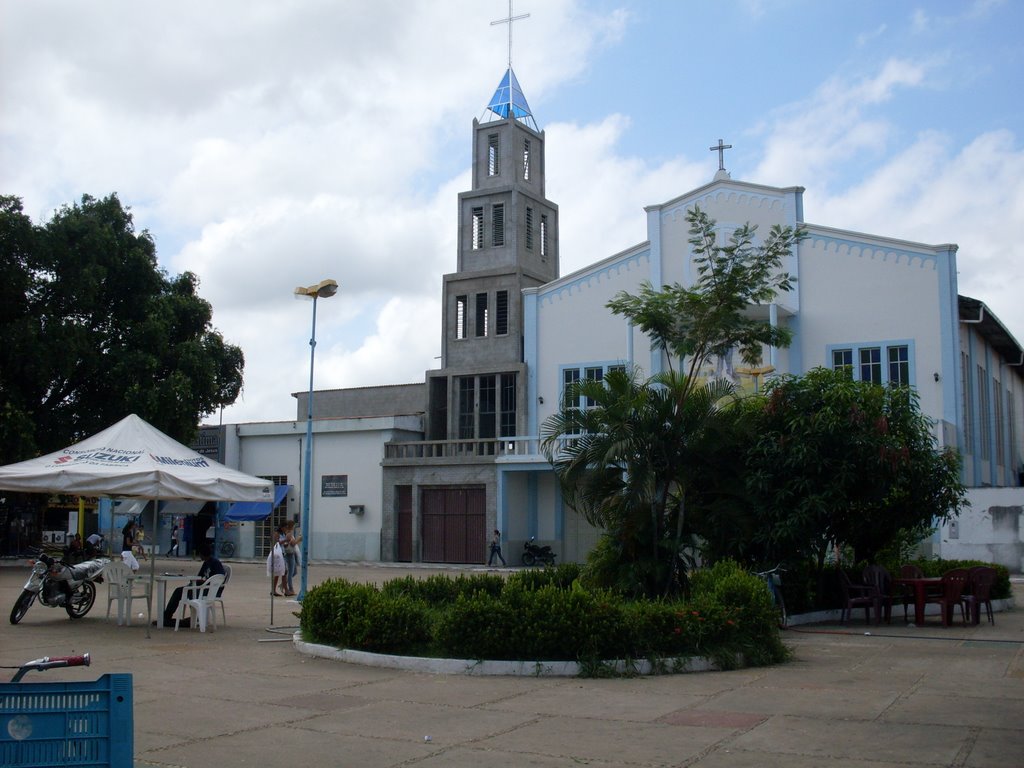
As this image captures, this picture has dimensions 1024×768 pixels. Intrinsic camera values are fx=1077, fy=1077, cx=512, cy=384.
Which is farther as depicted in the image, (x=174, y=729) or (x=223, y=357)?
(x=223, y=357)

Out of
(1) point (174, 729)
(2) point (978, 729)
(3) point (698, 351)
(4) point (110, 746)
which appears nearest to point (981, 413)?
(3) point (698, 351)

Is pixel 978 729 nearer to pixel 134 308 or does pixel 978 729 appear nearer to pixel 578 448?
pixel 578 448

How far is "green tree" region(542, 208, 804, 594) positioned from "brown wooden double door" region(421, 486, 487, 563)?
2210cm

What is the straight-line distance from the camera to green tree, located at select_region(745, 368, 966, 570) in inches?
610

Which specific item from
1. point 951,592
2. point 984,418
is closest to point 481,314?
point 984,418

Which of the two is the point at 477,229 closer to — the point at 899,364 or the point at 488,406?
the point at 488,406

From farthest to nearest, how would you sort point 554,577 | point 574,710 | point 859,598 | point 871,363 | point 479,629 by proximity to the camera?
point 871,363 < point 859,598 < point 554,577 < point 479,629 < point 574,710

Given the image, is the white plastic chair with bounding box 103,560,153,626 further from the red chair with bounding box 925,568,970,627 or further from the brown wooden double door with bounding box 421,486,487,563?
the brown wooden double door with bounding box 421,486,487,563

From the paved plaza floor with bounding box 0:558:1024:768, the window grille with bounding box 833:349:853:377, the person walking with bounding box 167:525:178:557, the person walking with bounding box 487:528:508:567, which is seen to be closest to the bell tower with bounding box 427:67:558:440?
the person walking with bounding box 487:528:508:567

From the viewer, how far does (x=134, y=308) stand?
32500 millimetres

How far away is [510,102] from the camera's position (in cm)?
4284

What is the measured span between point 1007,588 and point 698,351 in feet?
24.5

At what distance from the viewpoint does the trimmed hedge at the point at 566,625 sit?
444 inches

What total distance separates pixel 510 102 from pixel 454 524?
16.9 m
